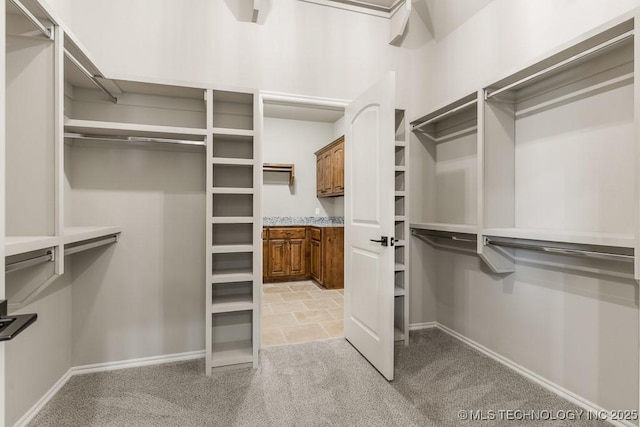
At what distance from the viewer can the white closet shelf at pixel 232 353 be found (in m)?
2.32

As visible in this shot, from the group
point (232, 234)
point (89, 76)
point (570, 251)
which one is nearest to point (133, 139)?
point (89, 76)

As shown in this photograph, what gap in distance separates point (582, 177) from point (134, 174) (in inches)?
115

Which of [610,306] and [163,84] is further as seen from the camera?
[163,84]

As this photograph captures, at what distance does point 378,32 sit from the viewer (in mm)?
3072

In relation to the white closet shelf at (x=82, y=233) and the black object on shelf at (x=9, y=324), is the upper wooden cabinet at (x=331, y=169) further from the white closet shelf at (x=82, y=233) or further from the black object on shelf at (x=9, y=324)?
the black object on shelf at (x=9, y=324)

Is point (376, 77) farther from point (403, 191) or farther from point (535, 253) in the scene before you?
Answer: point (535, 253)

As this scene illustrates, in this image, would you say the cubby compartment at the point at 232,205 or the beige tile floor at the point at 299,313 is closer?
the cubby compartment at the point at 232,205

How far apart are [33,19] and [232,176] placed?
1.41 metres

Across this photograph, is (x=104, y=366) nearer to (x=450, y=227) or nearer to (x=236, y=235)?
(x=236, y=235)

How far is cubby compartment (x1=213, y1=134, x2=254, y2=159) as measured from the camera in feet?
8.23

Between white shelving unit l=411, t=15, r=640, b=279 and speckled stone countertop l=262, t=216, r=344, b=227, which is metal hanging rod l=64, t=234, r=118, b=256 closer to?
white shelving unit l=411, t=15, r=640, b=279

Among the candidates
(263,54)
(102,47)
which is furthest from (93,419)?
(263,54)

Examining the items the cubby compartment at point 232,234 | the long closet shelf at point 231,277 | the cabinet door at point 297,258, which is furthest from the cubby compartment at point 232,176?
the cabinet door at point 297,258

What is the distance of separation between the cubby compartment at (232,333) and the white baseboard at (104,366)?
18 centimetres
